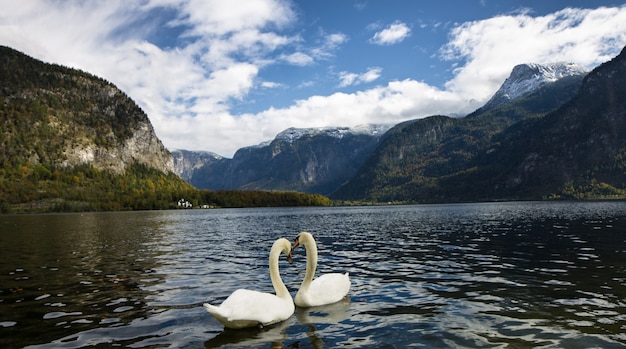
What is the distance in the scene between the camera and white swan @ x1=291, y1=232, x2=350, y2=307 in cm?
1656

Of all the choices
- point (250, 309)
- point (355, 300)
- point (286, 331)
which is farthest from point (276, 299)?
point (355, 300)

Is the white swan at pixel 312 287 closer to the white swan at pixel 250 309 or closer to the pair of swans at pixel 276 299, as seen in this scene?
the pair of swans at pixel 276 299

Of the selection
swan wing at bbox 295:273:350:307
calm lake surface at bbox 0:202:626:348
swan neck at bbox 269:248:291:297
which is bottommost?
calm lake surface at bbox 0:202:626:348

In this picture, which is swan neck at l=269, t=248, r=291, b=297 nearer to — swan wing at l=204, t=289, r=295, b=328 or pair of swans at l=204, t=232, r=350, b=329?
pair of swans at l=204, t=232, r=350, b=329

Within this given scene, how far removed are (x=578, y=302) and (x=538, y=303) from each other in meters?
1.56

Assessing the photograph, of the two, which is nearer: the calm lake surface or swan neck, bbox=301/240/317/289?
the calm lake surface

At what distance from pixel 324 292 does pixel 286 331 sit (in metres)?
3.78

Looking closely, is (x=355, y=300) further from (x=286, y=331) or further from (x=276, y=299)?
(x=286, y=331)

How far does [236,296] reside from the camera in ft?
44.0

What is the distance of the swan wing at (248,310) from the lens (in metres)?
12.7

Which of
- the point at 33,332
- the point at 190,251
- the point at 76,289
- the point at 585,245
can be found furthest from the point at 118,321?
the point at 585,245

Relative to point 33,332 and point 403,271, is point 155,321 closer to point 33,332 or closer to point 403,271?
point 33,332

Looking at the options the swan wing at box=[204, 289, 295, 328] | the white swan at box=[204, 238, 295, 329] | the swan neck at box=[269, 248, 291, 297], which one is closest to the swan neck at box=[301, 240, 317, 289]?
the swan neck at box=[269, 248, 291, 297]

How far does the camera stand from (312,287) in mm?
17188
